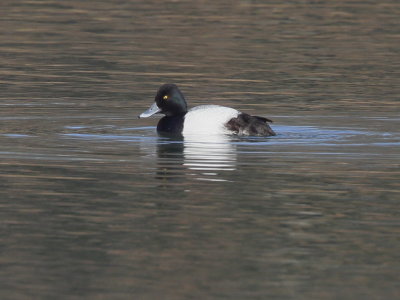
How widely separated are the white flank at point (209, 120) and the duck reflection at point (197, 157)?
10 cm

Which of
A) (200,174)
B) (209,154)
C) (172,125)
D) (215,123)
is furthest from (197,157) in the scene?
(172,125)

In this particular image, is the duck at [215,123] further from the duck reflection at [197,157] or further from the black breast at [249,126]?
the duck reflection at [197,157]

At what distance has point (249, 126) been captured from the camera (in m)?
15.1

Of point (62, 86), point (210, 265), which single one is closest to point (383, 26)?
point (62, 86)

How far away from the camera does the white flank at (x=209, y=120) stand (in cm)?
1528

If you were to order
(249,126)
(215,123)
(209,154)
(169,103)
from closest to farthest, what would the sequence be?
(209,154)
(249,126)
(215,123)
(169,103)

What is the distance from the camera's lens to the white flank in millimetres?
15281

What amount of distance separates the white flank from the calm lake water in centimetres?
48

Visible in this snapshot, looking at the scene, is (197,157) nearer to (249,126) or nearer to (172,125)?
(249,126)

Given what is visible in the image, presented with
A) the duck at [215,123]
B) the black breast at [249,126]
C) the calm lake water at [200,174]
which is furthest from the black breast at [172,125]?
the black breast at [249,126]

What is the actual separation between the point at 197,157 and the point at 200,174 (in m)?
1.15

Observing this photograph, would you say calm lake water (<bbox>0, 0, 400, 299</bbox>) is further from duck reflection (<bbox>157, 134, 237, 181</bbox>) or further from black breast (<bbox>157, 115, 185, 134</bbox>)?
black breast (<bbox>157, 115, 185, 134</bbox>)

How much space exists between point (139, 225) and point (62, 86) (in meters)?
10.2

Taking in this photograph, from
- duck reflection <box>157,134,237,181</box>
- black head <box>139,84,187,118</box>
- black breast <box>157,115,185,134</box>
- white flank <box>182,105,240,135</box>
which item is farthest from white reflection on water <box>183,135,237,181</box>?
black head <box>139,84,187,118</box>
